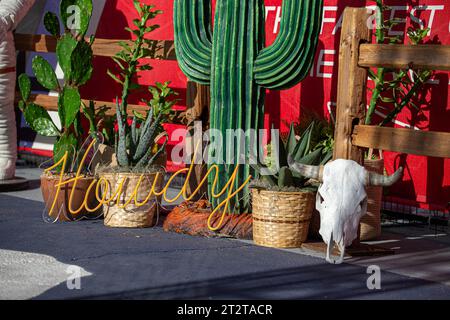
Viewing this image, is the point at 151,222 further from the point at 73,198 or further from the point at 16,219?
the point at 16,219

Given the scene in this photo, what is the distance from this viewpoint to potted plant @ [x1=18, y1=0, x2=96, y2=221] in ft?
24.0

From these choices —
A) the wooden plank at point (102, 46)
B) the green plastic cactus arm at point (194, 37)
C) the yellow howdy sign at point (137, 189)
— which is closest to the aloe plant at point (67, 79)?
the yellow howdy sign at point (137, 189)

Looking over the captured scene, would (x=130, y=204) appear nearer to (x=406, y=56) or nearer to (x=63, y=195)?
(x=63, y=195)

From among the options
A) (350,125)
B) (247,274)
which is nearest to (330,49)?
(350,125)

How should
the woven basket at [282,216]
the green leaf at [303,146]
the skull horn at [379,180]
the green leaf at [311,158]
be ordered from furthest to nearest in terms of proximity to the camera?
the green leaf at [303,146] → the green leaf at [311,158] → the woven basket at [282,216] → the skull horn at [379,180]

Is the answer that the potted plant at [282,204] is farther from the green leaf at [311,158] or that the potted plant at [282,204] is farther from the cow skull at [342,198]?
the cow skull at [342,198]

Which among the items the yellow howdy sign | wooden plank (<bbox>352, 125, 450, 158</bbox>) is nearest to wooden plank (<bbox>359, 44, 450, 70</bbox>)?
wooden plank (<bbox>352, 125, 450, 158</bbox>)

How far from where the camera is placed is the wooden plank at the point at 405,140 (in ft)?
18.1

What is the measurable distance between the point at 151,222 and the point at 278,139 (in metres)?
1.35

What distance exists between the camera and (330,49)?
805 centimetres

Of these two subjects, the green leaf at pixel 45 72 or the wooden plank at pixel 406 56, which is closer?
the wooden plank at pixel 406 56

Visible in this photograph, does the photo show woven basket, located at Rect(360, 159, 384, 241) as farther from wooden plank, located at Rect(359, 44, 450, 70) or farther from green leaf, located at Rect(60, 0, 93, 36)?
green leaf, located at Rect(60, 0, 93, 36)

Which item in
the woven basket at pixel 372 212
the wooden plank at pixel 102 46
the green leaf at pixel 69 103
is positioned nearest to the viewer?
the woven basket at pixel 372 212

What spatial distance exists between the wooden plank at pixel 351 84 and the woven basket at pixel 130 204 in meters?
1.65
